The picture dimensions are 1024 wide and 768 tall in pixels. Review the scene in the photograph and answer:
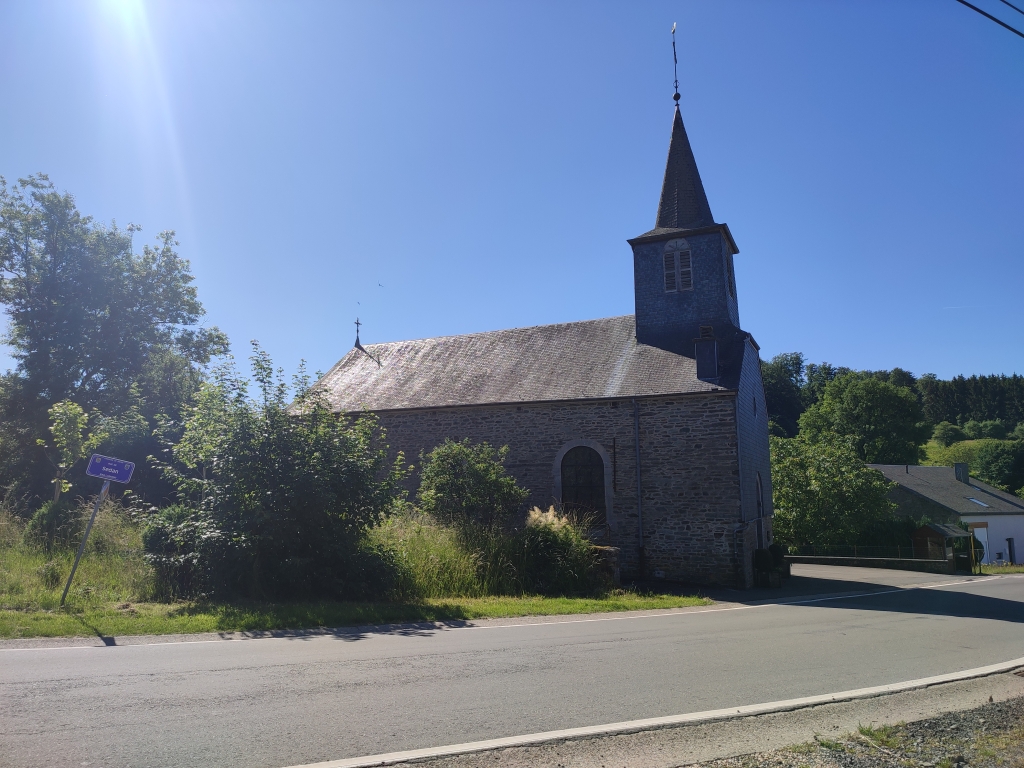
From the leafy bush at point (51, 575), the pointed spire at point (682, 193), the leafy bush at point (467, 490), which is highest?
the pointed spire at point (682, 193)

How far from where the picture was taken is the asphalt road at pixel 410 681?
14.7 ft

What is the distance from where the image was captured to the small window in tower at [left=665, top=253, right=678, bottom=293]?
70.1 ft

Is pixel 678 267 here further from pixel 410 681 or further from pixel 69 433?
pixel 69 433

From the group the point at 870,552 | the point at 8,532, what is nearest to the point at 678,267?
the point at 870,552

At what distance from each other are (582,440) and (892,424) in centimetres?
4883

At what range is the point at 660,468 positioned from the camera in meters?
18.1

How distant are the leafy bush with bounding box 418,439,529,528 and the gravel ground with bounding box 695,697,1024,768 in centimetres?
1162

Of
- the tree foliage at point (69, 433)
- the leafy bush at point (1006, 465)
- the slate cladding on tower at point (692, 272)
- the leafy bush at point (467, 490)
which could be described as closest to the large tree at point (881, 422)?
the leafy bush at point (1006, 465)

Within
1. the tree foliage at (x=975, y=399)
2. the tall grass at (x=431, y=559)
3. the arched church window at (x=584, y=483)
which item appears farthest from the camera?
the tree foliage at (x=975, y=399)

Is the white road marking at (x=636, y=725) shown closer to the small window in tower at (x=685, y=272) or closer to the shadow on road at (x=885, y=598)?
the shadow on road at (x=885, y=598)

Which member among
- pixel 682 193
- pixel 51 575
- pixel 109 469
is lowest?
pixel 51 575

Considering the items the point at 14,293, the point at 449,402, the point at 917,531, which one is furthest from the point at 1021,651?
the point at 14,293

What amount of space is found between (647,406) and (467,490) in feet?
19.0

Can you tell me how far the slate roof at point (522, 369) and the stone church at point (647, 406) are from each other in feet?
0.21
